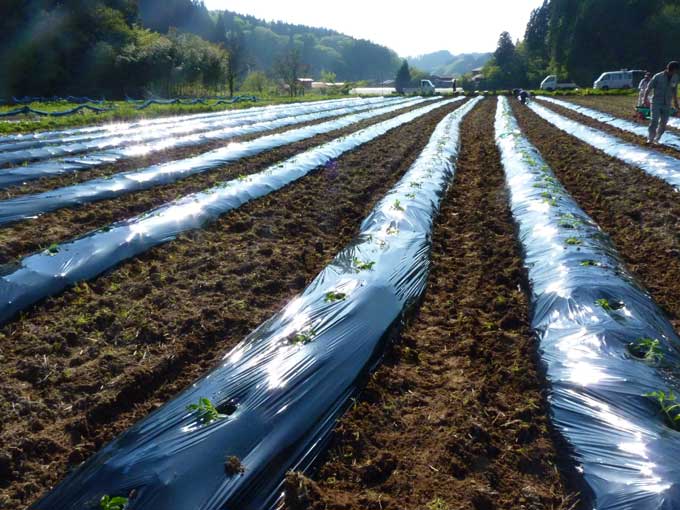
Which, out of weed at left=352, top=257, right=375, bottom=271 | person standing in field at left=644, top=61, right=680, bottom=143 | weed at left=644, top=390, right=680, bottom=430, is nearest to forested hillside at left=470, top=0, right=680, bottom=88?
person standing in field at left=644, top=61, right=680, bottom=143

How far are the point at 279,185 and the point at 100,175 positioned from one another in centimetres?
348

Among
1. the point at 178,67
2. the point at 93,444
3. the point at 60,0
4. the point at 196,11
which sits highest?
the point at 196,11

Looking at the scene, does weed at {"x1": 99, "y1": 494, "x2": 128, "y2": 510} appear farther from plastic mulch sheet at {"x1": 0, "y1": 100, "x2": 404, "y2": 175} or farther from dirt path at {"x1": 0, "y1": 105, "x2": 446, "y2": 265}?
plastic mulch sheet at {"x1": 0, "y1": 100, "x2": 404, "y2": 175}

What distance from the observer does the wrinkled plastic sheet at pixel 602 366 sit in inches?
79.9

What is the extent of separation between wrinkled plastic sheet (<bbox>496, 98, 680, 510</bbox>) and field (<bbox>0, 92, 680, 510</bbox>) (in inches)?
0.6

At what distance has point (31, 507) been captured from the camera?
205cm

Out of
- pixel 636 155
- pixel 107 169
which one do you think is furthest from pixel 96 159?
pixel 636 155

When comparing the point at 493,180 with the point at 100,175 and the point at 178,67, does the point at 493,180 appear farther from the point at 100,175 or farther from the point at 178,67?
the point at 178,67

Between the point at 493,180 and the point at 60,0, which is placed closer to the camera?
the point at 493,180

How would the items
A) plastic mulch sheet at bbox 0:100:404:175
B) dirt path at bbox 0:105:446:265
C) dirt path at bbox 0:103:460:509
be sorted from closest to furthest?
dirt path at bbox 0:103:460:509 < dirt path at bbox 0:105:446:265 < plastic mulch sheet at bbox 0:100:404:175

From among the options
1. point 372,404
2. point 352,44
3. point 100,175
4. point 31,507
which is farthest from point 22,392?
point 352,44

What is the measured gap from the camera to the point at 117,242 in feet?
16.0

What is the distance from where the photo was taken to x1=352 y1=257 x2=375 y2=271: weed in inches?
169

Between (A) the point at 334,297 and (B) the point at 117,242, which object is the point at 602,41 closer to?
(A) the point at 334,297
